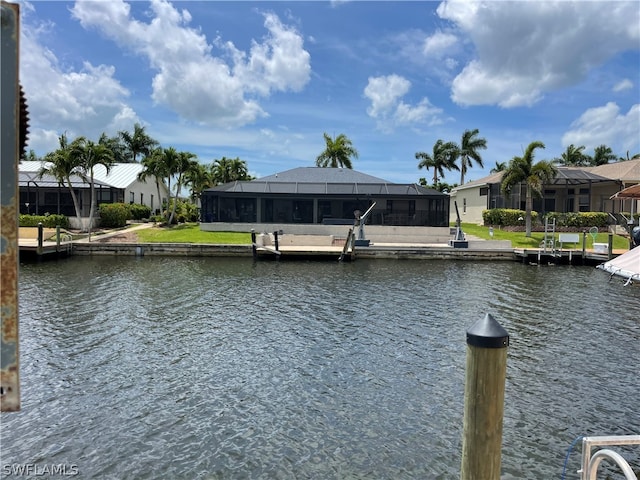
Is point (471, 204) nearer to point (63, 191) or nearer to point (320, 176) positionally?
point (320, 176)

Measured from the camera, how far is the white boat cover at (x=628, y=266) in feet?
18.4

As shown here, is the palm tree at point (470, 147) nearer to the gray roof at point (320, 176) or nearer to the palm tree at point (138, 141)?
the gray roof at point (320, 176)

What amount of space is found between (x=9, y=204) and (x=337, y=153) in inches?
2130

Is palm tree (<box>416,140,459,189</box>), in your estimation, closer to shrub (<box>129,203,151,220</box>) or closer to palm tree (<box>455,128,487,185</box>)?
palm tree (<box>455,128,487,185</box>)

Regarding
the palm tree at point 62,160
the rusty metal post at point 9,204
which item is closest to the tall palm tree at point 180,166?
the palm tree at point 62,160

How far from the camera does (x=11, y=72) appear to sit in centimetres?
186

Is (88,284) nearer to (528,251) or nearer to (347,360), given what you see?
(347,360)

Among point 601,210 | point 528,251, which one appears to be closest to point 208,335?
point 528,251

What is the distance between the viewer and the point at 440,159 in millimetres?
59750

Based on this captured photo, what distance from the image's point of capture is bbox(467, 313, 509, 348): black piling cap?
3436 millimetres

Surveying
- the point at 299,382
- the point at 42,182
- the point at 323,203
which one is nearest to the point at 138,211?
the point at 42,182

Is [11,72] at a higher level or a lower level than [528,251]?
higher

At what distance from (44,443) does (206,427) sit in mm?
2218

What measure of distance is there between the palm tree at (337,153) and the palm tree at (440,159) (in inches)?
395
